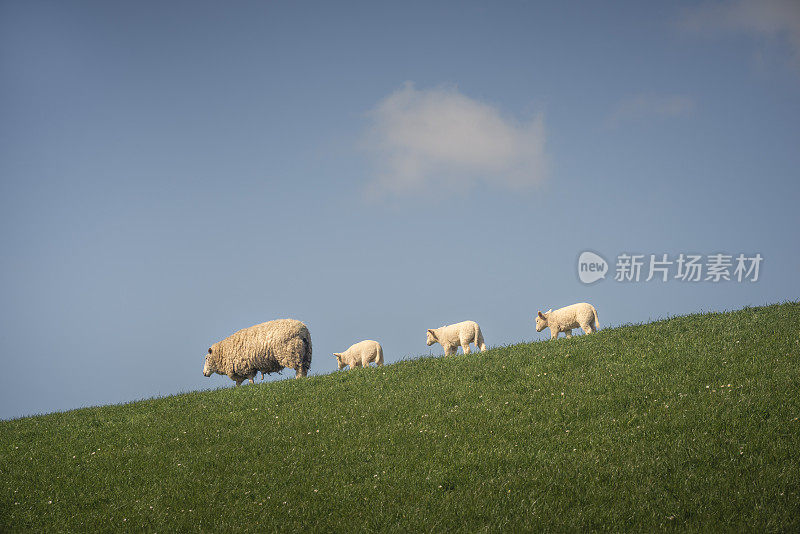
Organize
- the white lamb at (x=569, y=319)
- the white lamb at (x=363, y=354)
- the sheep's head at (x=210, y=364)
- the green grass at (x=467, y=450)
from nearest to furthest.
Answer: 1. the green grass at (x=467, y=450)
2. the white lamb at (x=569, y=319)
3. the sheep's head at (x=210, y=364)
4. the white lamb at (x=363, y=354)

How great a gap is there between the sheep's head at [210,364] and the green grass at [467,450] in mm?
8802

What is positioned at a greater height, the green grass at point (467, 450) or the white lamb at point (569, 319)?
the white lamb at point (569, 319)

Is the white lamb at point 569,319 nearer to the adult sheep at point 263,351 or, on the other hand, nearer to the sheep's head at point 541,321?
the sheep's head at point 541,321

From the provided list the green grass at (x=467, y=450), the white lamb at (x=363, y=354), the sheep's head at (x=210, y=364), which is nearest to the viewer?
the green grass at (x=467, y=450)

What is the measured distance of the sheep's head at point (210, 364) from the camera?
2739 centimetres

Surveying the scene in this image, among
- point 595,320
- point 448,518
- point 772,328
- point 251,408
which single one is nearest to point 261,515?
point 448,518

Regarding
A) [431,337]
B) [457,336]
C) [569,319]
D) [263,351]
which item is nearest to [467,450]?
[457,336]

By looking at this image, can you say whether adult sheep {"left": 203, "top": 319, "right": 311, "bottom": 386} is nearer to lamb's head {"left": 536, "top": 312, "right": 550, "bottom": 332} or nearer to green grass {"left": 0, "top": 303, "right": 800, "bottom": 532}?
green grass {"left": 0, "top": 303, "right": 800, "bottom": 532}

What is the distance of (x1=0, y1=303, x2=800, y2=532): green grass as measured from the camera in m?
9.49

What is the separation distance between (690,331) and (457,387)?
8.95m

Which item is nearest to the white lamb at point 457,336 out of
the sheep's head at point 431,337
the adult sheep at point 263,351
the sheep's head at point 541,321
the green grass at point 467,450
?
the sheep's head at point 431,337

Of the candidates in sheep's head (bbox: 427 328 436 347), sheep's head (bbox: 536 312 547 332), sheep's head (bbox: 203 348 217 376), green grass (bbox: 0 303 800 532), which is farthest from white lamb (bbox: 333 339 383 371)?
green grass (bbox: 0 303 800 532)

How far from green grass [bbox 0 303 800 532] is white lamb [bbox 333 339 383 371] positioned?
1077cm

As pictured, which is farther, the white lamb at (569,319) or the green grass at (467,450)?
the white lamb at (569,319)
